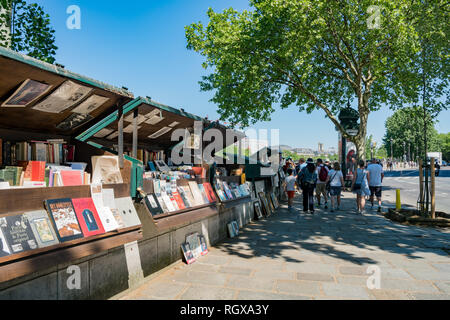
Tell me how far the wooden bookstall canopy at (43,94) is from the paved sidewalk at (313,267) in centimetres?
249

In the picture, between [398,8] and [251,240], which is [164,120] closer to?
[251,240]

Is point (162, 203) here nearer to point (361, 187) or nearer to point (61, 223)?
point (61, 223)

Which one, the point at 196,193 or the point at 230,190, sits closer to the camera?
the point at 196,193

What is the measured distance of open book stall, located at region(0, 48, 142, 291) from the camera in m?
2.72

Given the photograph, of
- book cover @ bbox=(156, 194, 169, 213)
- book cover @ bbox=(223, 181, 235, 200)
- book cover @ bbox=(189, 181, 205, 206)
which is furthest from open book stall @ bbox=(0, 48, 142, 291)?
book cover @ bbox=(223, 181, 235, 200)

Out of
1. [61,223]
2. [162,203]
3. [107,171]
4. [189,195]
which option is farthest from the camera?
[189,195]

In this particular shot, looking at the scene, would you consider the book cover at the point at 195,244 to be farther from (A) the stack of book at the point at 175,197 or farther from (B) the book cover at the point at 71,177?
(B) the book cover at the point at 71,177

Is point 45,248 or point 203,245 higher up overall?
point 45,248

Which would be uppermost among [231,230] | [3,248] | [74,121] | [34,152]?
[74,121]

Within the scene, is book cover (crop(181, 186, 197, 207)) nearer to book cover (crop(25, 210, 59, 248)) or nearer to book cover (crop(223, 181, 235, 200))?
book cover (crop(223, 181, 235, 200))

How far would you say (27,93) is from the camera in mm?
3293

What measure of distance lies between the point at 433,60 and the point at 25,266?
21258 millimetres

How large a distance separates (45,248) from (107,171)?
1.62m

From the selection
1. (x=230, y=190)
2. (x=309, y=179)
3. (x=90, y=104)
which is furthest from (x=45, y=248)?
(x=309, y=179)
